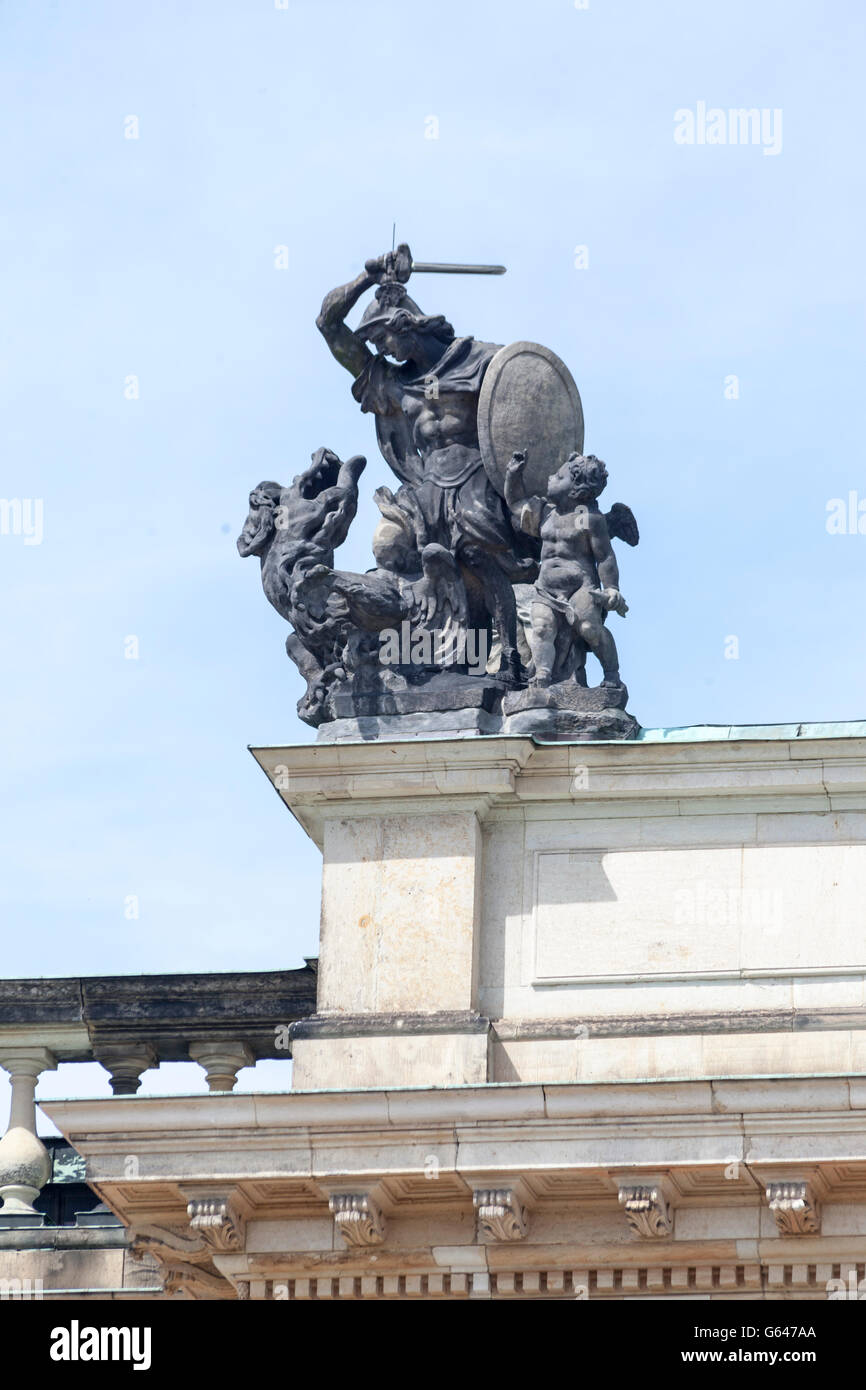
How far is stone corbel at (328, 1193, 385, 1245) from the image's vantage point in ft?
83.0

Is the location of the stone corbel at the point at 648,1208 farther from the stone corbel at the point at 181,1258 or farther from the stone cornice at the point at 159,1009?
the stone cornice at the point at 159,1009

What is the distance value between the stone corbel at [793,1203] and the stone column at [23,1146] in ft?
23.0

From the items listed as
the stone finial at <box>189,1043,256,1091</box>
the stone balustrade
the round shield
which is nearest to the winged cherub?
the round shield

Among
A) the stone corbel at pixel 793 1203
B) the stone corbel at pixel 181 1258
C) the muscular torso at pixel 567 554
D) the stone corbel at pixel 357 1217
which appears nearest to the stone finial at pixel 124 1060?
the stone corbel at pixel 181 1258

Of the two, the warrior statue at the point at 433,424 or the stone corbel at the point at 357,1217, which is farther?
the warrior statue at the point at 433,424

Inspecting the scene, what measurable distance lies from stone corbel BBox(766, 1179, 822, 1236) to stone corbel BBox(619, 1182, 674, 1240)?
79 cm

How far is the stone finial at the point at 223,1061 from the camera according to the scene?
28781mm

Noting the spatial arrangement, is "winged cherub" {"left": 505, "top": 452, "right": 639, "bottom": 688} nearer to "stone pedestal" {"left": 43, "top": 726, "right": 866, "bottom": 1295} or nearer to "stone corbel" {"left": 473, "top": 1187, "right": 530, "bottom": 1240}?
"stone pedestal" {"left": 43, "top": 726, "right": 866, "bottom": 1295}

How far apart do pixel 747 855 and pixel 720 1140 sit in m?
3.08

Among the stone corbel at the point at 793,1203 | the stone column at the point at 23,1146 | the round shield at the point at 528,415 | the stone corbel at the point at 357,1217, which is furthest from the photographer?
the stone column at the point at 23,1146

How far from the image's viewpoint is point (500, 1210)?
82.2ft
